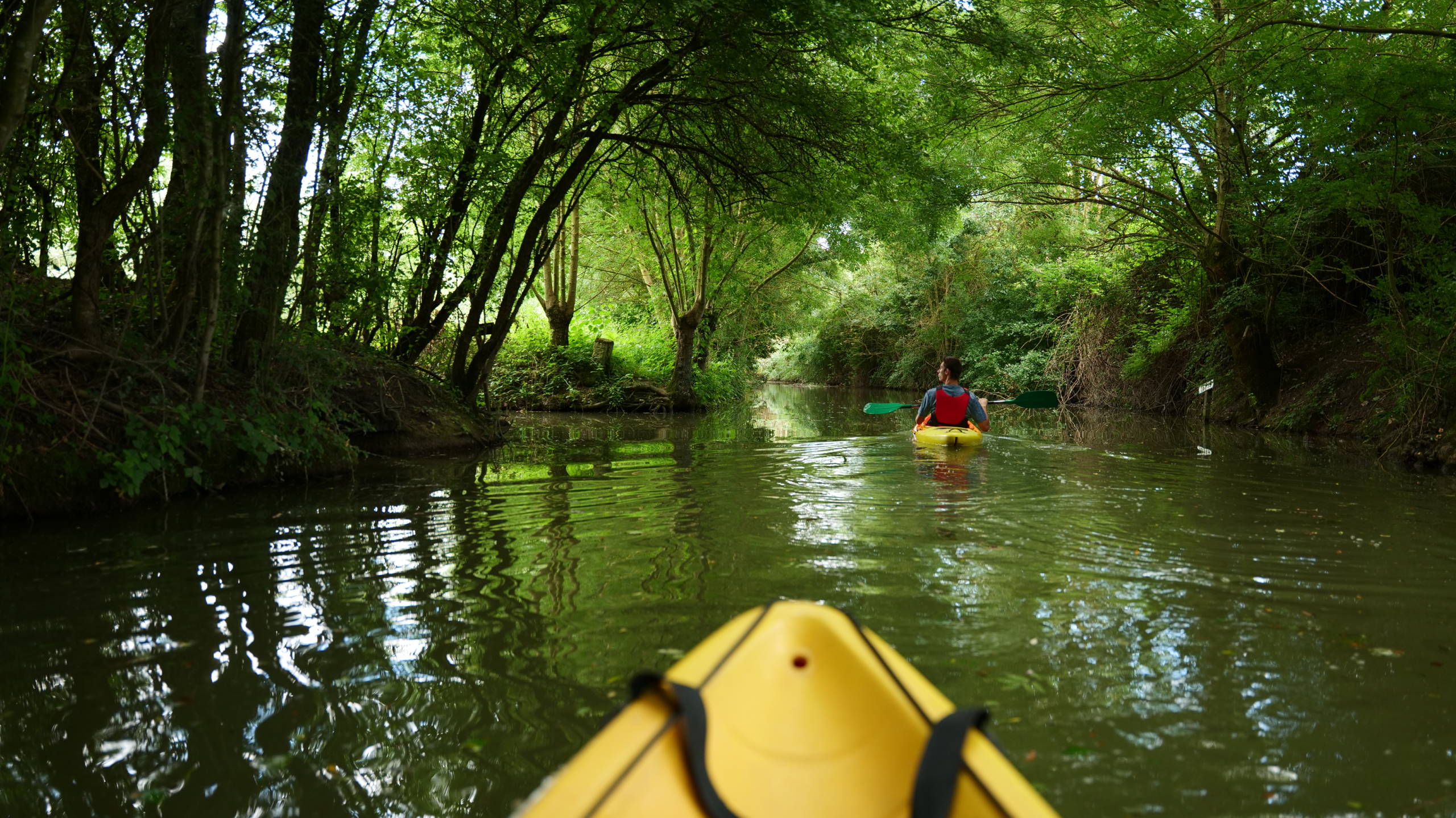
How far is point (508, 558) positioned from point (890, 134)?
8108 millimetres

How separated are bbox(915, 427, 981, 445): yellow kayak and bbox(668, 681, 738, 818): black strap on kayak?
8.57 meters

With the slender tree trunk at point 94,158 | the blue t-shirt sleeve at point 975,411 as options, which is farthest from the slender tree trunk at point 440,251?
the blue t-shirt sleeve at point 975,411

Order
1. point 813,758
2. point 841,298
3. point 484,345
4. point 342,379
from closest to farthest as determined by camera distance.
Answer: point 813,758, point 342,379, point 484,345, point 841,298

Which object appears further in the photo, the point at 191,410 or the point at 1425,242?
the point at 1425,242

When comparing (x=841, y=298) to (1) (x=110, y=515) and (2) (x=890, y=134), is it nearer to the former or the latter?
(2) (x=890, y=134)

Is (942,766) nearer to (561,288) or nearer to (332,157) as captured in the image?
(332,157)

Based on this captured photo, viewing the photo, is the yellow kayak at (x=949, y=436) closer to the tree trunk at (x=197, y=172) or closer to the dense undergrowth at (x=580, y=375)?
the tree trunk at (x=197, y=172)

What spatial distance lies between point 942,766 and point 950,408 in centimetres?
895

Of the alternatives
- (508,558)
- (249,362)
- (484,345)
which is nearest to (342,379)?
(249,362)

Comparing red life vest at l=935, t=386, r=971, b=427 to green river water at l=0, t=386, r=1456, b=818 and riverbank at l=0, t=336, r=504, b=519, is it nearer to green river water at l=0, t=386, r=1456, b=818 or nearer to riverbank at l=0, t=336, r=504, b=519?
green river water at l=0, t=386, r=1456, b=818

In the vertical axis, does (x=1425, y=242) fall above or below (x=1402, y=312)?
above

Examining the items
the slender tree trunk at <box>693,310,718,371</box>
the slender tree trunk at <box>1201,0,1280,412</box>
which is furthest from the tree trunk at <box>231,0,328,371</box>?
the slender tree trunk at <box>693,310,718,371</box>

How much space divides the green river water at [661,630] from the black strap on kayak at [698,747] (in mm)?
666

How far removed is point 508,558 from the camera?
4.99m
